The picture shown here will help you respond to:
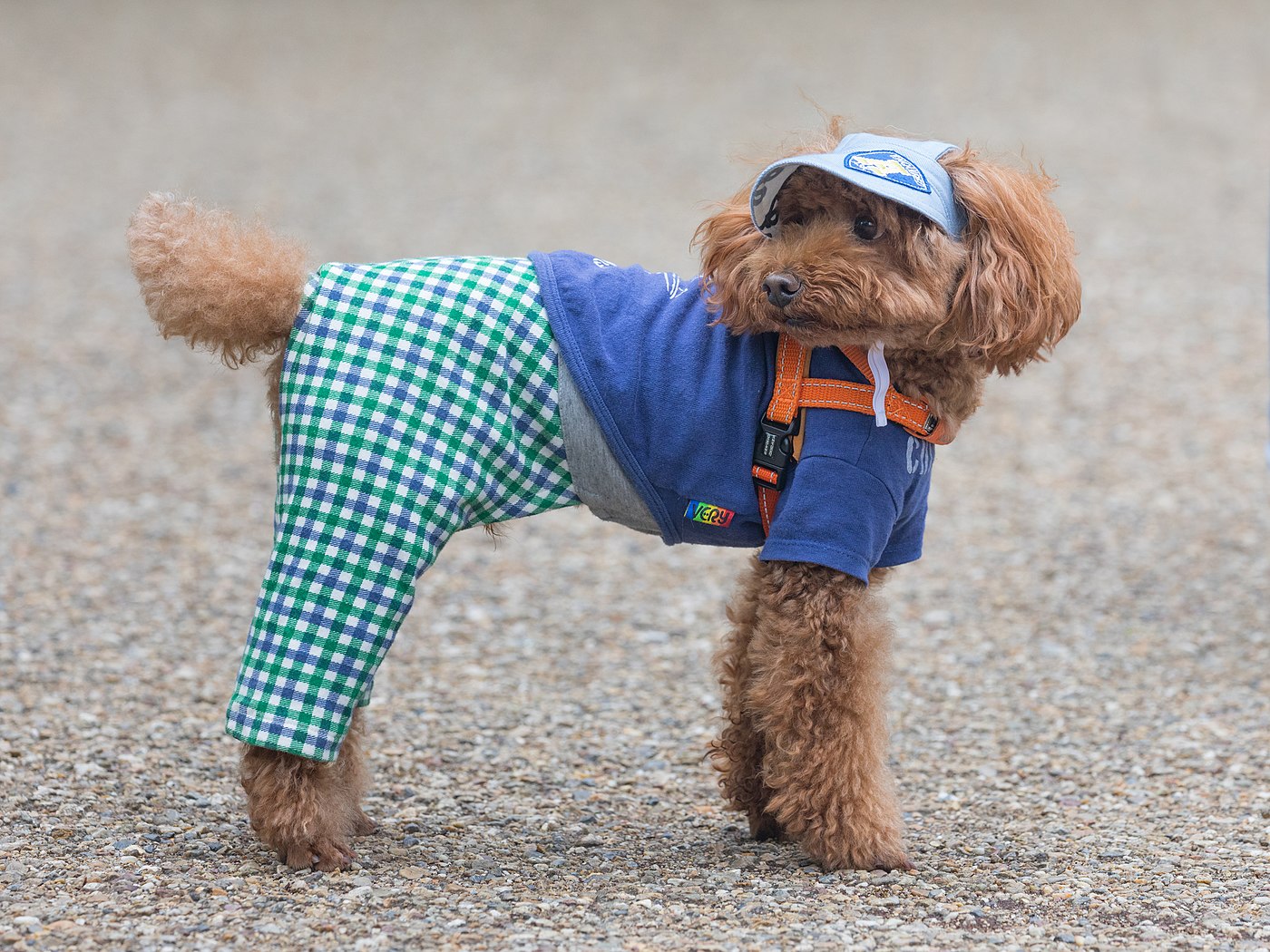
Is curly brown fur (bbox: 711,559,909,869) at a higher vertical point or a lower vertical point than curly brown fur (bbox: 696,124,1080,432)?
lower

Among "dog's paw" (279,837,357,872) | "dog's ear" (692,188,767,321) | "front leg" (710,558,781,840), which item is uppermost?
"dog's ear" (692,188,767,321)

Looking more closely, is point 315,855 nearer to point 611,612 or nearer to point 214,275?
point 214,275

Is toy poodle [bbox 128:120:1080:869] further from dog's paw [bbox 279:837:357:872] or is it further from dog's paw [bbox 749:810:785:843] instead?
dog's paw [bbox 749:810:785:843]

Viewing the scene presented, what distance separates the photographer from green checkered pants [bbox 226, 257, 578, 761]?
2826 millimetres

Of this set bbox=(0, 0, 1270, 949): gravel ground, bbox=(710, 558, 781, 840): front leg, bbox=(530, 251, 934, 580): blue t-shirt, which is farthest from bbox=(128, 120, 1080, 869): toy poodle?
bbox=(0, 0, 1270, 949): gravel ground

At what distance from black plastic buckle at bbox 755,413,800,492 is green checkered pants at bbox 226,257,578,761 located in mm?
441

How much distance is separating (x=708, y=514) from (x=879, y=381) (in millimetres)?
475

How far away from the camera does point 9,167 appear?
1123 centimetres

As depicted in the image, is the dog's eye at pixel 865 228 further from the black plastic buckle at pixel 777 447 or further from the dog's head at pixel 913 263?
the black plastic buckle at pixel 777 447

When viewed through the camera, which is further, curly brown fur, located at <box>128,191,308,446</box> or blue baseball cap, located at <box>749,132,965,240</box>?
curly brown fur, located at <box>128,191,308,446</box>

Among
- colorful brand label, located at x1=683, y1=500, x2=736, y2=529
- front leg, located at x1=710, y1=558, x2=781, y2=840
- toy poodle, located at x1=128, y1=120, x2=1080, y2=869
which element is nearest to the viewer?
toy poodle, located at x1=128, y1=120, x2=1080, y2=869

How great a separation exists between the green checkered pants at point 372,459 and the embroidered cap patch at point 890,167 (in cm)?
75

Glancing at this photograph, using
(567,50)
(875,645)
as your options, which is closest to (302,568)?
(875,645)

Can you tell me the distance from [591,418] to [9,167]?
1013 cm
